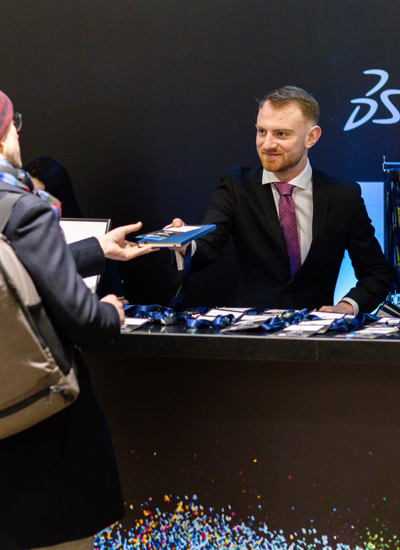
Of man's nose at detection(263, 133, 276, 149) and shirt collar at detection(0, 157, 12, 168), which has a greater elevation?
shirt collar at detection(0, 157, 12, 168)

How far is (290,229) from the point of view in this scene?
10.4 feet

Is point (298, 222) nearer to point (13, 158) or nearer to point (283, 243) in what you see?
point (283, 243)

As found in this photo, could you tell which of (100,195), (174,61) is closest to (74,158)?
(100,195)

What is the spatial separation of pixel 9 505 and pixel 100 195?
10.1ft

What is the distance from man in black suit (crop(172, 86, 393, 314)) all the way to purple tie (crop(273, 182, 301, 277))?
0.03m

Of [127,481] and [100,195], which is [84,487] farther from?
[100,195]

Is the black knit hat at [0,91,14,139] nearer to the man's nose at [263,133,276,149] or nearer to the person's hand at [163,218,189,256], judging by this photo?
the person's hand at [163,218,189,256]

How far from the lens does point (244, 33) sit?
13.4 feet

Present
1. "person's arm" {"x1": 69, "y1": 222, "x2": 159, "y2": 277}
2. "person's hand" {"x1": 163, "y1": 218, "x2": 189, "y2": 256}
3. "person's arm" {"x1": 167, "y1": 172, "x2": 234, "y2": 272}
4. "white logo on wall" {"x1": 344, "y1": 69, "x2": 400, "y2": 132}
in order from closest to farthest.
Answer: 1. "person's arm" {"x1": 69, "y1": 222, "x2": 159, "y2": 277}
2. "person's hand" {"x1": 163, "y1": 218, "x2": 189, "y2": 256}
3. "person's arm" {"x1": 167, "y1": 172, "x2": 234, "y2": 272}
4. "white logo on wall" {"x1": 344, "y1": 69, "x2": 400, "y2": 132}

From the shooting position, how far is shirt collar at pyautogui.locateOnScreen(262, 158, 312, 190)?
3201mm

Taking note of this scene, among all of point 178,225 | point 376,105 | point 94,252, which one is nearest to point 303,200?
point 178,225

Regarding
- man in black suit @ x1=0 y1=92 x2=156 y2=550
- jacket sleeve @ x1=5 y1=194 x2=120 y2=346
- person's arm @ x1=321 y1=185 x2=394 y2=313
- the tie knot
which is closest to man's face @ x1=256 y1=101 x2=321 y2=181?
the tie knot

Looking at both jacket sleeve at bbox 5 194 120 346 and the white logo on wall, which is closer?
jacket sleeve at bbox 5 194 120 346

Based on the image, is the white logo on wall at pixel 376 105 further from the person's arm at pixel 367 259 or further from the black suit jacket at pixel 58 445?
the black suit jacket at pixel 58 445
